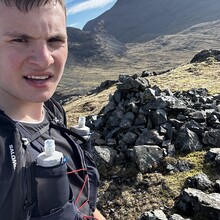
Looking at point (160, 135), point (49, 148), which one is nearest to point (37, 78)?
point (49, 148)

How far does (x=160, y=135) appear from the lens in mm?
13742

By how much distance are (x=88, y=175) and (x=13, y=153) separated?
4.81 feet

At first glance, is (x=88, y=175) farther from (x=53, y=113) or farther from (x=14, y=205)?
(x=14, y=205)

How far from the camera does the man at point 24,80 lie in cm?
279

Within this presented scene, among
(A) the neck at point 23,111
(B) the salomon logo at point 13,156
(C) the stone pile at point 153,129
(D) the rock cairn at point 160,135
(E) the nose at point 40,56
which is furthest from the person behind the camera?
(C) the stone pile at point 153,129

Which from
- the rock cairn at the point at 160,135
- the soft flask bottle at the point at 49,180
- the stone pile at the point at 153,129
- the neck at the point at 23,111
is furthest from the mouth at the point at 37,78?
the stone pile at the point at 153,129

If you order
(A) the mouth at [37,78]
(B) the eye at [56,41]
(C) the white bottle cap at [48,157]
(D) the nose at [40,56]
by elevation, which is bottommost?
(C) the white bottle cap at [48,157]

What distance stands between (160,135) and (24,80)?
11.0 m

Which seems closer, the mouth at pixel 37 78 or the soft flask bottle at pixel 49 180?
the soft flask bottle at pixel 49 180

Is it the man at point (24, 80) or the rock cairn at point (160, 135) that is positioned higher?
the man at point (24, 80)

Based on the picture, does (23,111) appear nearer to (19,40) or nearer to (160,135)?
(19,40)

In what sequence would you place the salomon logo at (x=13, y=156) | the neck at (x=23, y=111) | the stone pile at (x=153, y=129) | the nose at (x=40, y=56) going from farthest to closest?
the stone pile at (x=153, y=129)
the neck at (x=23, y=111)
the nose at (x=40, y=56)
the salomon logo at (x=13, y=156)

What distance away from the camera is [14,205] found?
2777 mm

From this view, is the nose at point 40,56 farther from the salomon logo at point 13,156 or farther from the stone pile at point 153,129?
the stone pile at point 153,129
